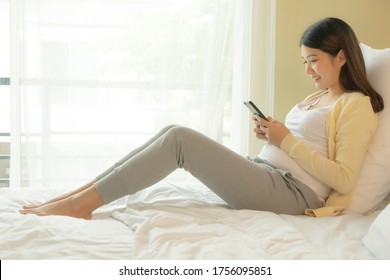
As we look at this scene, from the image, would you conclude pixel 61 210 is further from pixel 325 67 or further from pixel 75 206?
pixel 325 67

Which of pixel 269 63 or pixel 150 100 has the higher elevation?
pixel 269 63

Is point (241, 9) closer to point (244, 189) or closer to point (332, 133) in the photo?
point (332, 133)

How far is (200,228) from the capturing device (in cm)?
131

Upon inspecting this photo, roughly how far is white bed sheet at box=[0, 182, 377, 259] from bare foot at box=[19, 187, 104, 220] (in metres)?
0.04

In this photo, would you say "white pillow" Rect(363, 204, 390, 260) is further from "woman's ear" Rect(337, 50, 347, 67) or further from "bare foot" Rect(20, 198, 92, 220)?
"bare foot" Rect(20, 198, 92, 220)

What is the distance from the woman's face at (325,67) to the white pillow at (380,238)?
660 millimetres

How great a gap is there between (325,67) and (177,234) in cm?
85

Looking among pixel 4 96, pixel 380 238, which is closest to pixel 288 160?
pixel 380 238

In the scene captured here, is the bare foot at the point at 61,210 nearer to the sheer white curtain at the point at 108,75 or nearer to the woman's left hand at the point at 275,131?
the woman's left hand at the point at 275,131

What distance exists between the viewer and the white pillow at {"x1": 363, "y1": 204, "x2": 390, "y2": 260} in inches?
44.1

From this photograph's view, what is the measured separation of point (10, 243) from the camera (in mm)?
1155

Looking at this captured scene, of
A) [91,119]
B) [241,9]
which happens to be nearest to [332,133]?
[241,9]

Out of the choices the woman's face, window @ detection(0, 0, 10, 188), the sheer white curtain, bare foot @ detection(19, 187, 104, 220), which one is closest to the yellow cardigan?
the woman's face

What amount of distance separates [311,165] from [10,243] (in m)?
0.91
